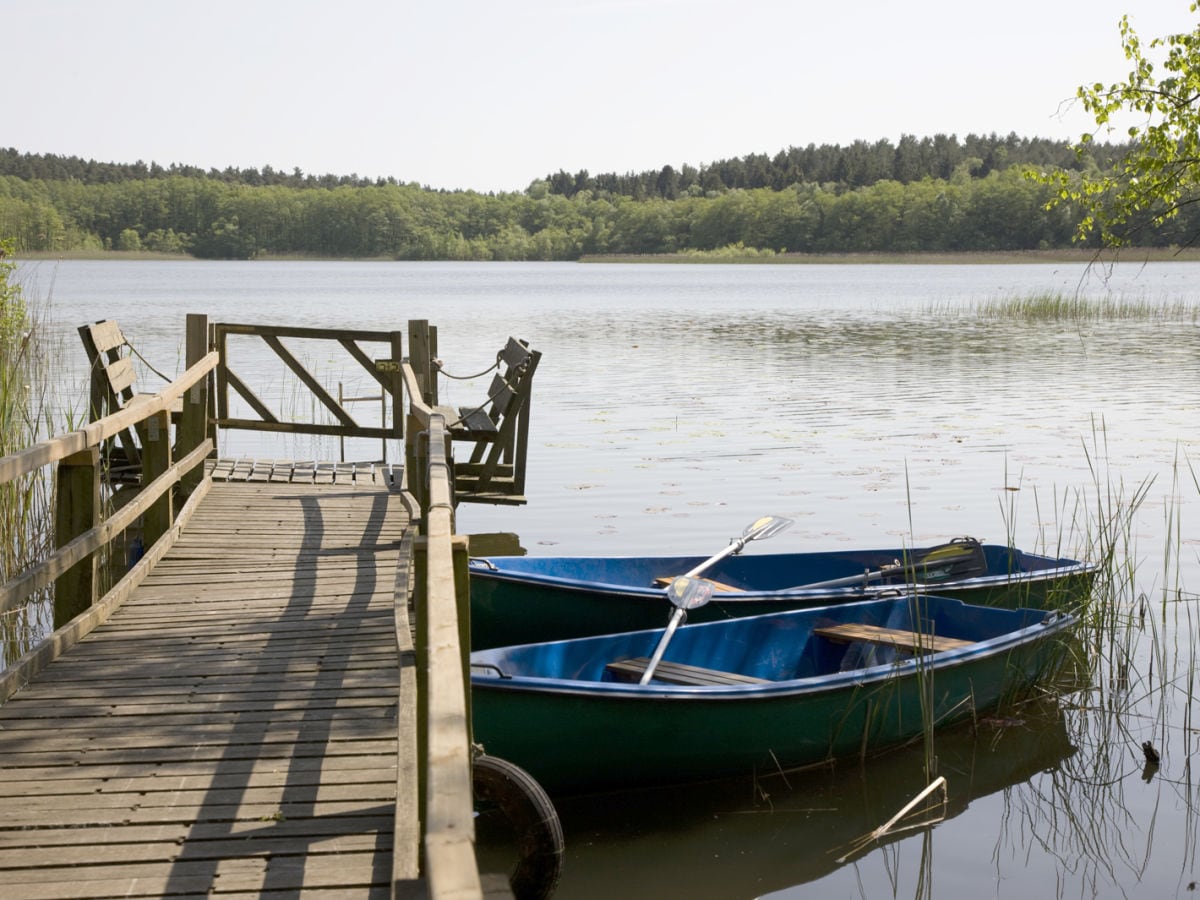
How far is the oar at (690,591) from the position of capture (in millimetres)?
6166

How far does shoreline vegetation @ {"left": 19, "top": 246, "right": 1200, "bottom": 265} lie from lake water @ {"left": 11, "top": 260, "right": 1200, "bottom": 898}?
54256 millimetres

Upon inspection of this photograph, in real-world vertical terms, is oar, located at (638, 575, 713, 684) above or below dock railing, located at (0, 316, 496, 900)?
below

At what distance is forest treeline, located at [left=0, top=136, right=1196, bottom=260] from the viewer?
106500mm

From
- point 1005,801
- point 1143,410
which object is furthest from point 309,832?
point 1143,410

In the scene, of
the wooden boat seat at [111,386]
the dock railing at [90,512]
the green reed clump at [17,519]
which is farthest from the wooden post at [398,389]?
the green reed clump at [17,519]

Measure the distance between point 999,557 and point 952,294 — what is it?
142 feet

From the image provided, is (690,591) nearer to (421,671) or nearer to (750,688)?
(750,688)

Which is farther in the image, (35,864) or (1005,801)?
(1005,801)

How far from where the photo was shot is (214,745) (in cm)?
438

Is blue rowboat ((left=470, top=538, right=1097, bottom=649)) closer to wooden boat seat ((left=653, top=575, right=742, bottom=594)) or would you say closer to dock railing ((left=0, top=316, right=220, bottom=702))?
wooden boat seat ((left=653, top=575, right=742, bottom=594))

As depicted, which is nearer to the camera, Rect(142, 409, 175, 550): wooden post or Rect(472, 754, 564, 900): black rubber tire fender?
Rect(472, 754, 564, 900): black rubber tire fender

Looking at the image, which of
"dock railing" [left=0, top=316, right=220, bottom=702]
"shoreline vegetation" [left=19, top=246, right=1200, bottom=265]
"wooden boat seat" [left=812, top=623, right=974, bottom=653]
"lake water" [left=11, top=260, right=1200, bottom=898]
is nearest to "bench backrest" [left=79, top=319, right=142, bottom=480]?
"dock railing" [left=0, top=316, right=220, bottom=702]

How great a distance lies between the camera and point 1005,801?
245 inches

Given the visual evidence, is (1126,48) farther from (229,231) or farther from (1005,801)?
(229,231)
